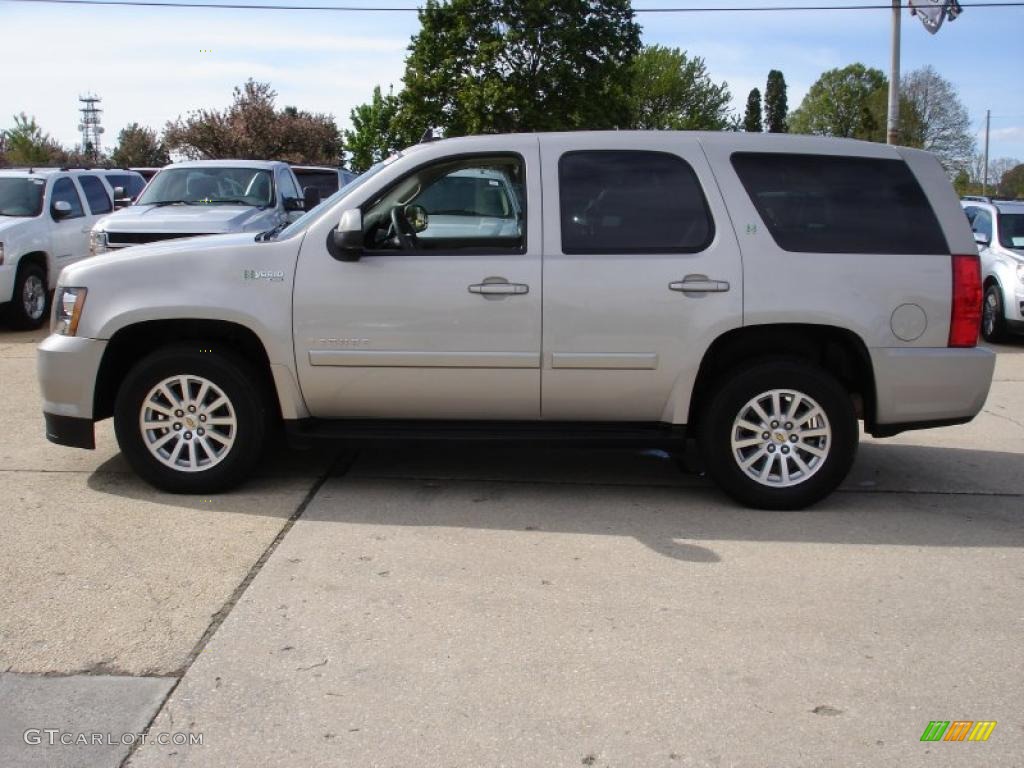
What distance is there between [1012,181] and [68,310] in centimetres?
7404

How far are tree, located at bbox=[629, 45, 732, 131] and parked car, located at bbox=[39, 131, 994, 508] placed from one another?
243ft

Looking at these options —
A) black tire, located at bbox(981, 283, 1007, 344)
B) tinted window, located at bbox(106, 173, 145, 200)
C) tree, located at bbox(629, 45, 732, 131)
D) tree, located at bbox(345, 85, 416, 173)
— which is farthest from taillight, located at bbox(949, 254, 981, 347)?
Result: tree, located at bbox(629, 45, 732, 131)

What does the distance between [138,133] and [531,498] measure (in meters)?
55.1

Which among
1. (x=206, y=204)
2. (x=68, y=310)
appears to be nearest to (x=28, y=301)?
(x=206, y=204)

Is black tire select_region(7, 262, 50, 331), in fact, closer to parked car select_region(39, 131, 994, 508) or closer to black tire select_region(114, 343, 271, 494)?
parked car select_region(39, 131, 994, 508)

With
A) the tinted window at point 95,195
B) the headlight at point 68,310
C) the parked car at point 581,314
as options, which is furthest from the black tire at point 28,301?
the parked car at point 581,314

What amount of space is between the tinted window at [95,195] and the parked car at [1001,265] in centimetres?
1144

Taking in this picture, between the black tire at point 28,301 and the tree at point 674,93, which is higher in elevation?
the tree at point 674,93

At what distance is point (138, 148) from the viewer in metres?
55.2

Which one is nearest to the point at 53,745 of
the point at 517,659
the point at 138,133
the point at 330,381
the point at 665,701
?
the point at 517,659

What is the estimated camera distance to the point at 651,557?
4.85 m

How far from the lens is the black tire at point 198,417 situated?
5.53m

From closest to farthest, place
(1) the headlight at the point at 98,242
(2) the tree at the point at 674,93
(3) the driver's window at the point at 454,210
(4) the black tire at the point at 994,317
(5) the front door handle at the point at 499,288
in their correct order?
1. (5) the front door handle at the point at 499,288
2. (3) the driver's window at the point at 454,210
3. (1) the headlight at the point at 98,242
4. (4) the black tire at the point at 994,317
5. (2) the tree at the point at 674,93

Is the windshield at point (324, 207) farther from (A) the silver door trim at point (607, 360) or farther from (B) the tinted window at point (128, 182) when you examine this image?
(B) the tinted window at point (128, 182)
